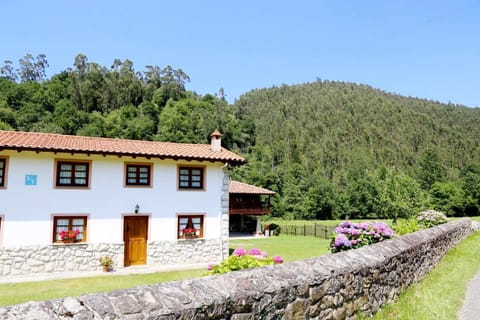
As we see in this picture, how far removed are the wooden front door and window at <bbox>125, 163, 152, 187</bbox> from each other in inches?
58.8

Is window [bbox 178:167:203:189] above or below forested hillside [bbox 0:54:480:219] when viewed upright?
below

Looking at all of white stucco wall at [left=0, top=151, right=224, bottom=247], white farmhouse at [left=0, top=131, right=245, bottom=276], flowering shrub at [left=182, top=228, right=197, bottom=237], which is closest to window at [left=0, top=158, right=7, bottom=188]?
white farmhouse at [left=0, top=131, right=245, bottom=276]

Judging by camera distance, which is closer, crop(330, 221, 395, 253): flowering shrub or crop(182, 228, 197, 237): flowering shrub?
crop(330, 221, 395, 253): flowering shrub

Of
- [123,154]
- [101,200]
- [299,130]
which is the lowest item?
[101,200]

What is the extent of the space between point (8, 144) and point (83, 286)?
5872 millimetres

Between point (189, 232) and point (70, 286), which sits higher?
point (189, 232)

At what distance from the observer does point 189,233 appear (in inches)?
599

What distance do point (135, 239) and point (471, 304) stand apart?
40.4 ft

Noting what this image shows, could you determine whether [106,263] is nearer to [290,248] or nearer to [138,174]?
[138,174]

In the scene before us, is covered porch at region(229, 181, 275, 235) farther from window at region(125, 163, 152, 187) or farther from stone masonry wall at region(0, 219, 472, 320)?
stone masonry wall at region(0, 219, 472, 320)

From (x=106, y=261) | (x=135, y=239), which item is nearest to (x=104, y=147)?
(x=135, y=239)

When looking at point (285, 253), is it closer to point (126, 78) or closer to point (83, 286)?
point (83, 286)

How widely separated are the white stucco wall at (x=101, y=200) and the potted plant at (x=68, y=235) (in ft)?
1.45

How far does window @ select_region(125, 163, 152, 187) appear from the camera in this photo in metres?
14.5
